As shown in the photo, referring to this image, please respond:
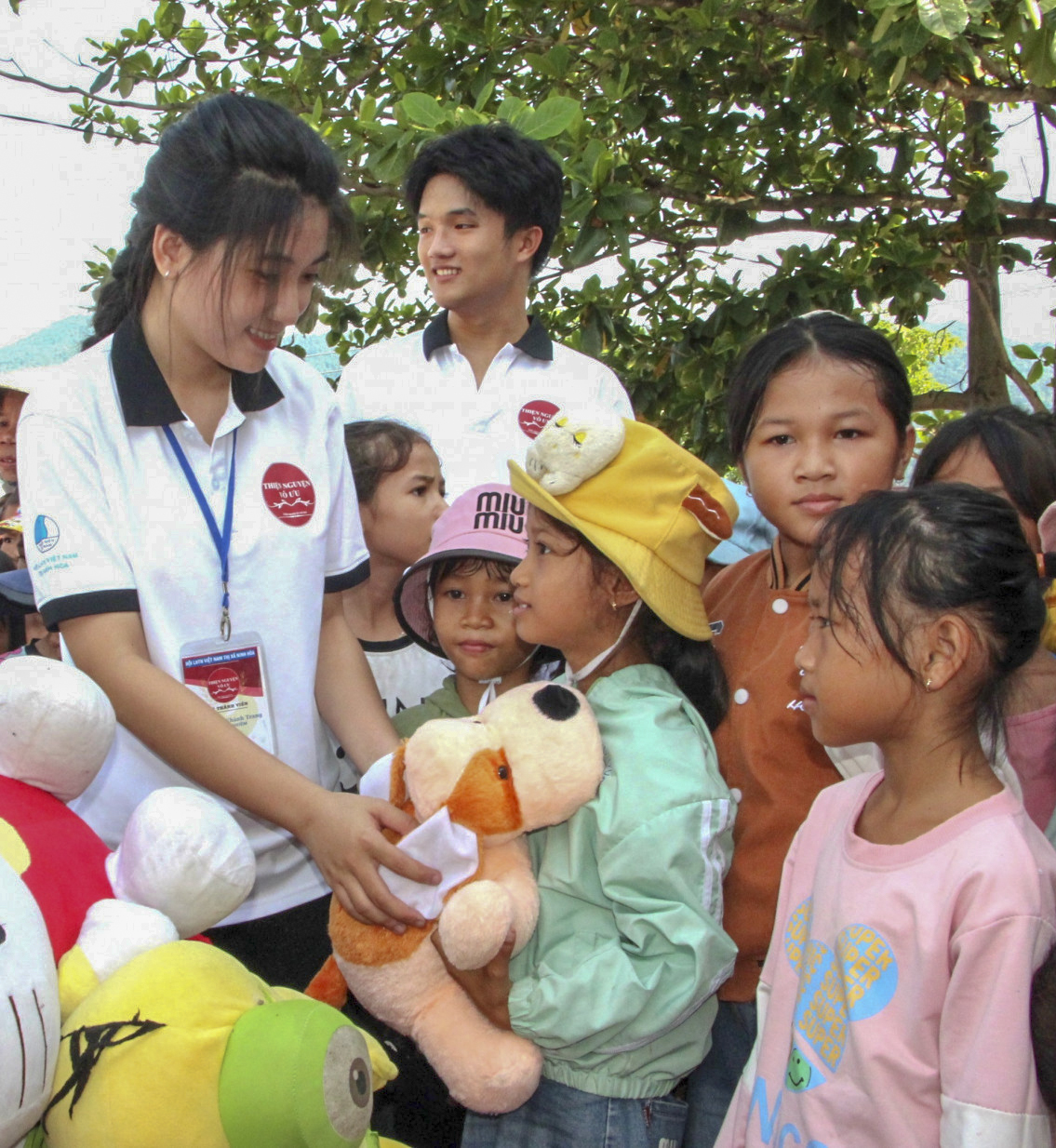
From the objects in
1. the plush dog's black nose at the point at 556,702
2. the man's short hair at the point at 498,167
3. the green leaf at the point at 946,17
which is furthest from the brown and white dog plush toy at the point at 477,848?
the man's short hair at the point at 498,167

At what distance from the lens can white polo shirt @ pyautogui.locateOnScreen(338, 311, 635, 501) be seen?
2.70m

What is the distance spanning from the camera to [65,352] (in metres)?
2.88

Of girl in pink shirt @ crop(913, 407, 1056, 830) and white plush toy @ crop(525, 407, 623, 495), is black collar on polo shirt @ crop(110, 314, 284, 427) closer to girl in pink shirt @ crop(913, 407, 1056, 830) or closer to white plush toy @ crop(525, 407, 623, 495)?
white plush toy @ crop(525, 407, 623, 495)

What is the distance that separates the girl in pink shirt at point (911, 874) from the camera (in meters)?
1.21

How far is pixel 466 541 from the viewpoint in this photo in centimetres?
195

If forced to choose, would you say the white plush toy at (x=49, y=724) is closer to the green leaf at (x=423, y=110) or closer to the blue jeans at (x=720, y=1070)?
the blue jeans at (x=720, y=1070)

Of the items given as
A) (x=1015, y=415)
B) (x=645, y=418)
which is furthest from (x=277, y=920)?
(x=645, y=418)

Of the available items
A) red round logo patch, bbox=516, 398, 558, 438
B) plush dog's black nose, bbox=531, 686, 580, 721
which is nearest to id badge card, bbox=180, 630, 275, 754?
plush dog's black nose, bbox=531, 686, 580, 721

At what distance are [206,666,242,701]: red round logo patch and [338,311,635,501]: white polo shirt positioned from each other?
0.95 m

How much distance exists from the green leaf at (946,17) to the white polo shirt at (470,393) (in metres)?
1.01

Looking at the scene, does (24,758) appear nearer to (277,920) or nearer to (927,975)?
(277,920)

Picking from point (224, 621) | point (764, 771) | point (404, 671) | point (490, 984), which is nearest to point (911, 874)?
point (764, 771)

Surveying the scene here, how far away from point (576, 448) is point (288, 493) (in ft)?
1.62

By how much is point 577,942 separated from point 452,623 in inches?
25.0
